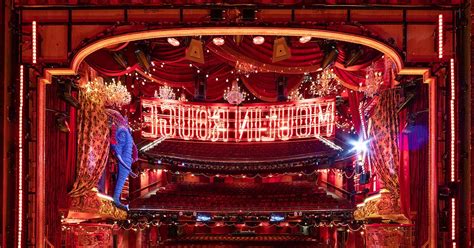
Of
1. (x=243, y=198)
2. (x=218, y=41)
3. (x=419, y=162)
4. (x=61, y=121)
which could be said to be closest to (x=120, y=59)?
(x=61, y=121)

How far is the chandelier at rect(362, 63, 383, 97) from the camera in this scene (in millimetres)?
10695

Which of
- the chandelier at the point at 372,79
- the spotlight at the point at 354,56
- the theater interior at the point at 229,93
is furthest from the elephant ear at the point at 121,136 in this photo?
the spotlight at the point at 354,56

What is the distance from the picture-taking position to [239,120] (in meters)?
15.1

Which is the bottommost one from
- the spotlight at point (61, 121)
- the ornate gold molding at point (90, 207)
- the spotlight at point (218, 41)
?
the ornate gold molding at point (90, 207)

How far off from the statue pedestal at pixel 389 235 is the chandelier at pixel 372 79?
229cm

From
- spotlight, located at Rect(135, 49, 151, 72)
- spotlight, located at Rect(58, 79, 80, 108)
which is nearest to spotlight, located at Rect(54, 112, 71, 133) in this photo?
spotlight, located at Rect(58, 79, 80, 108)

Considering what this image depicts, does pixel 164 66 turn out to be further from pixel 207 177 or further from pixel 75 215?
pixel 207 177

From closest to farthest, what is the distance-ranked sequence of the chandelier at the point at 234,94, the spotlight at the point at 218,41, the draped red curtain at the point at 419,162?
the spotlight at the point at 218,41, the draped red curtain at the point at 419,162, the chandelier at the point at 234,94

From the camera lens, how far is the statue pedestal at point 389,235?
9.55 meters

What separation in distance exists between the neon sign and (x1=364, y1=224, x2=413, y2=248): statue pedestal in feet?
11.5

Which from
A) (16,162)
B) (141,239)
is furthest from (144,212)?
(16,162)

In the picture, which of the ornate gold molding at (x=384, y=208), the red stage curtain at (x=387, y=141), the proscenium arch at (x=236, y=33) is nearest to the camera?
the proscenium arch at (x=236, y=33)

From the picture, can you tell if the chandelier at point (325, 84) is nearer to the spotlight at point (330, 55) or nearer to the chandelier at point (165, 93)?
the chandelier at point (165, 93)

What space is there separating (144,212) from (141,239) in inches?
34.2
